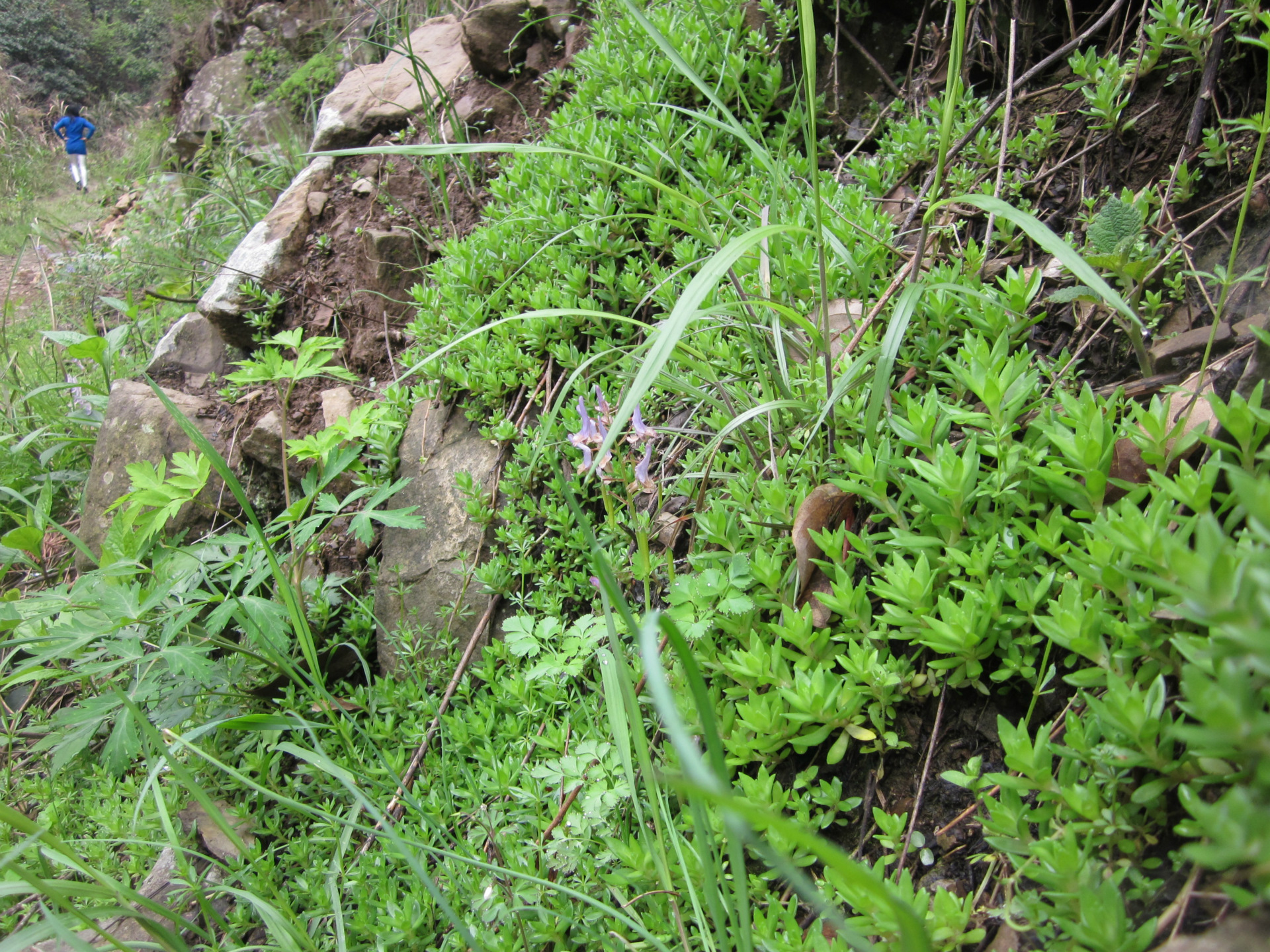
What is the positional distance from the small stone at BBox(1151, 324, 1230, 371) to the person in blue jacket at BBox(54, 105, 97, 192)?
17866mm

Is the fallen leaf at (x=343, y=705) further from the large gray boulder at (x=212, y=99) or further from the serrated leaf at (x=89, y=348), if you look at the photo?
the large gray boulder at (x=212, y=99)

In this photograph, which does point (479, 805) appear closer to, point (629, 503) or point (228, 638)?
point (629, 503)

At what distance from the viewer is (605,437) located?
182 centimetres

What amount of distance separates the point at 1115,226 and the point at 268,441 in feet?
10.9

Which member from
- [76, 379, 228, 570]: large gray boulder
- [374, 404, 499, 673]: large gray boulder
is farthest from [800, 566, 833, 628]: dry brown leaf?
[76, 379, 228, 570]: large gray boulder

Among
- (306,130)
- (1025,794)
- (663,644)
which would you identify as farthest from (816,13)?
(306,130)

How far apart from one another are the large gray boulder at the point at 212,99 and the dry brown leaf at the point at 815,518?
10.1 meters

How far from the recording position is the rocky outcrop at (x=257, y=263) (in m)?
3.97

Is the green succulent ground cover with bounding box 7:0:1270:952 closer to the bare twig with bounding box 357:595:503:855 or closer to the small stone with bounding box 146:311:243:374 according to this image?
the bare twig with bounding box 357:595:503:855

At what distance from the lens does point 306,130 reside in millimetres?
7117

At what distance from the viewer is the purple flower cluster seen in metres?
1.77

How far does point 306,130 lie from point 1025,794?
8076mm

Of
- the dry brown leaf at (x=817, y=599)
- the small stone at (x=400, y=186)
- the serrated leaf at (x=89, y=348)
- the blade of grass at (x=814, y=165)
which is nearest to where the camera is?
the blade of grass at (x=814, y=165)

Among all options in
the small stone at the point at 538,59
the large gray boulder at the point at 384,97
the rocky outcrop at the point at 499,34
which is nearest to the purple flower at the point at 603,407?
the small stone at the point at 538,59
